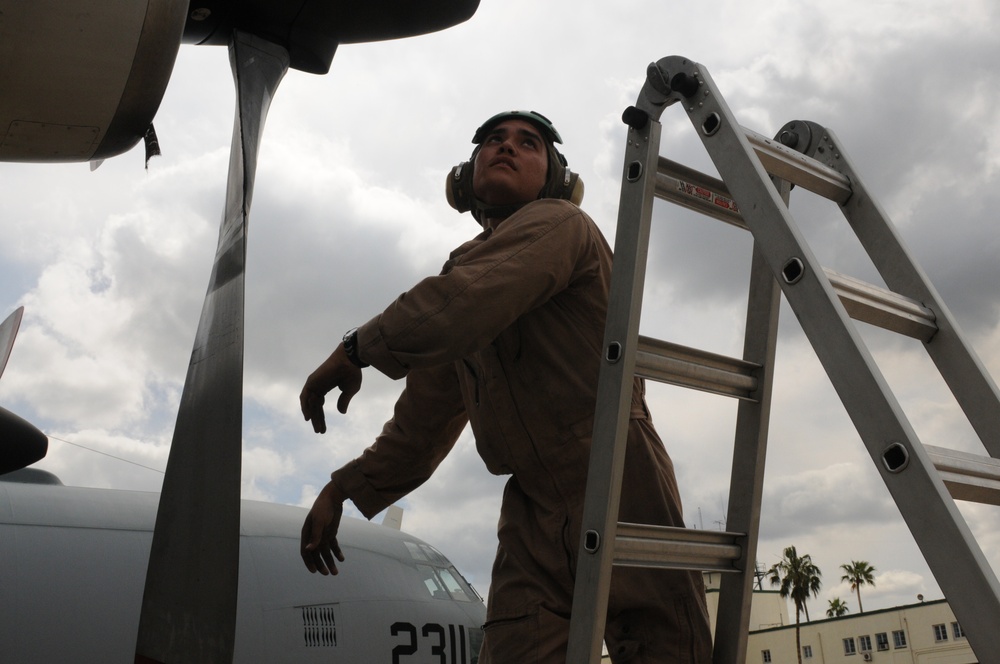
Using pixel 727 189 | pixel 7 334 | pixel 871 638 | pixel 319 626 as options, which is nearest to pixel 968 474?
pixel 727 189

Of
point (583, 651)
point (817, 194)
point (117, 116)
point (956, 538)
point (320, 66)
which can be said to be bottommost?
point (583, 651)

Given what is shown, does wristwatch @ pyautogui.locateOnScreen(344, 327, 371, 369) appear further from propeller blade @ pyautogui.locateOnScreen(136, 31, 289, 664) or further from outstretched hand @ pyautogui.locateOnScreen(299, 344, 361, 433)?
propeller blade @ pyautogui.locateOnScreen(136, 31, 289, 664)

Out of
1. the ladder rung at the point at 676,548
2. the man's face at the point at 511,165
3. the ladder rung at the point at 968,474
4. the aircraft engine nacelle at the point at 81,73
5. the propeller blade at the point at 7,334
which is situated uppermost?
the propeller blade at the point at 7,334

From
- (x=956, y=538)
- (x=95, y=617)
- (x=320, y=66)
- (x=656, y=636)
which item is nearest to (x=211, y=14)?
(x=320, y=66)

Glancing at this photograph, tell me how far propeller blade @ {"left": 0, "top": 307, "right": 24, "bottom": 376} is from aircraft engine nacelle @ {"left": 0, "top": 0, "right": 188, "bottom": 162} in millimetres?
5330

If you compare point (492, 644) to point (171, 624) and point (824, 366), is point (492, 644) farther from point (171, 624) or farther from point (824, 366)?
point (824, 366)

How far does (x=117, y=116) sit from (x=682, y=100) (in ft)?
5.54

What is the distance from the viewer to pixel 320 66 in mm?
3812

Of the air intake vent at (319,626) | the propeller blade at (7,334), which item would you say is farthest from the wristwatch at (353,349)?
the propeller blade at (7,334)

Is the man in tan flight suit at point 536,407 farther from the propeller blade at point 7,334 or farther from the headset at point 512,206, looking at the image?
the propeller blade at point 7,334

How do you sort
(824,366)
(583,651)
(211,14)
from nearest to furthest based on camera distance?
(824,366) → (583,651) → (211,14)

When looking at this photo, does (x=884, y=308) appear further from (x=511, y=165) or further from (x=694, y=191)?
(x=511, y=165)

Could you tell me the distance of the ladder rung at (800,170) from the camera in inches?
80.4

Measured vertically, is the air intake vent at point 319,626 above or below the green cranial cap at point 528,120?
below
